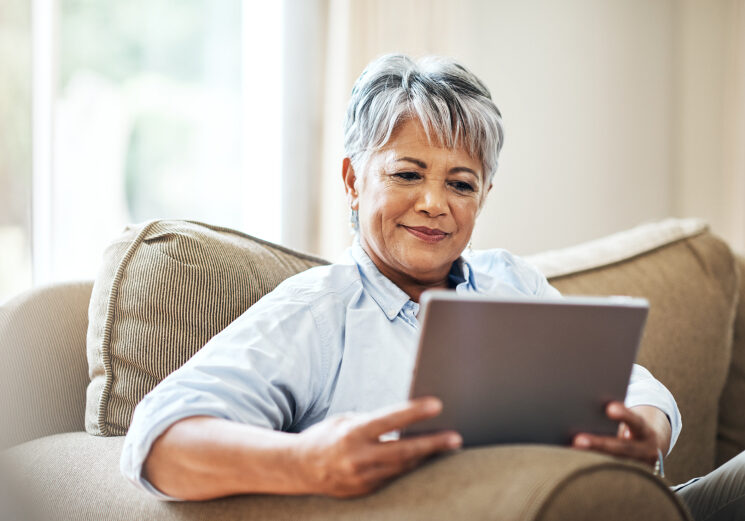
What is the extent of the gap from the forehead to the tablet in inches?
19.9

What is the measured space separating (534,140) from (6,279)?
6.53 feet

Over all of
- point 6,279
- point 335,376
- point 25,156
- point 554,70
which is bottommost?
point 6,279

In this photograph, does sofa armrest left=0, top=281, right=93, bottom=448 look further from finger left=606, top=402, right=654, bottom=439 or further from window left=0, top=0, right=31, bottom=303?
finger left=606, top=402, right=654, bottom=439

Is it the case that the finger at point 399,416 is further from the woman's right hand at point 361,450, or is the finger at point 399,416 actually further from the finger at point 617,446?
the finger at point 617,446

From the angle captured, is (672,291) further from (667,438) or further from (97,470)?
(97,470)

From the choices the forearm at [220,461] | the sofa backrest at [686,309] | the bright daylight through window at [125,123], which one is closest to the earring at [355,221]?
the sofa backrest at [686,309]

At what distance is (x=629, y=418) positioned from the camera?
91cm

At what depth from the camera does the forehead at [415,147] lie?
129 cm

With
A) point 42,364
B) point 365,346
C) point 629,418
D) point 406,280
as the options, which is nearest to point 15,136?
point 42,364

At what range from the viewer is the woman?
83 centimetres

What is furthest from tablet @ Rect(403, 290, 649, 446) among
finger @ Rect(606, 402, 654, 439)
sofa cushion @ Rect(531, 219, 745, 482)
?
sofa cushion @ Rect(531, 219, 745, 482)

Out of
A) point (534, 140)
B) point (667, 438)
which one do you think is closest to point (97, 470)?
point (667, 438)

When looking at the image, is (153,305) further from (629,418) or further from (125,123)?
(125,123)

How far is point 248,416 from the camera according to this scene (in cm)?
97
